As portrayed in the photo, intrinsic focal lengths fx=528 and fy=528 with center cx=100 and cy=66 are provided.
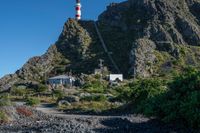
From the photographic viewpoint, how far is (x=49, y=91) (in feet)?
303

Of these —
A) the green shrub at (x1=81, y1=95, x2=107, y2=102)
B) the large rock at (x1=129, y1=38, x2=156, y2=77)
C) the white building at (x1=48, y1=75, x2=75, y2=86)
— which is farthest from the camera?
the large rock at (x1=129, y1=38, x2=156, y2=77)

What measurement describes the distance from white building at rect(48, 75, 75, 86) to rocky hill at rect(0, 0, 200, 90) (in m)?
6.31

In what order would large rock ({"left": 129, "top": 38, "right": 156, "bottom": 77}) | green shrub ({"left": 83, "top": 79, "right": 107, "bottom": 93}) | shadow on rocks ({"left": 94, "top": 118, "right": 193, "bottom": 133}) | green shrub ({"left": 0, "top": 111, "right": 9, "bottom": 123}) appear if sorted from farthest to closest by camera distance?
large rock ({"left": 129, "top": 38, "right": 156, "bottom": 77})
green shrub ({"left": 83, "top": 79, "right": 107, "bottom": 93})
green shrub ({"left": 0, "top": 111, "right": 9, "bottom": 123})
shadow on rocks ({"left": 94, "top": 118, "right": 193, "bottom": 133})

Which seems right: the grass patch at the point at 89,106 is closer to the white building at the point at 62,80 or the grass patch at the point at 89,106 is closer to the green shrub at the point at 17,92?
the green shrub at the point at 17,92

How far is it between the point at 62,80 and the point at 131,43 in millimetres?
26607

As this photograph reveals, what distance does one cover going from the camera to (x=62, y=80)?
114 meters

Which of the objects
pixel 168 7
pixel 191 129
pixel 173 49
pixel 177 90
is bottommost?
pixel 191 129

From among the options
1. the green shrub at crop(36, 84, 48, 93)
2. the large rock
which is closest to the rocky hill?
the large rock

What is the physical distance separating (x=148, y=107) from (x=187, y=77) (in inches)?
132

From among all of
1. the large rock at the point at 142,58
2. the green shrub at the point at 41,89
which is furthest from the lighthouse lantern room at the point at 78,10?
the green shrub at the point at 41,89

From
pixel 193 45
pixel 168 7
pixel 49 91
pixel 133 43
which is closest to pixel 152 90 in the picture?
pixel 49 91

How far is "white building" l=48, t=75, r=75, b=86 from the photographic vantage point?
110 metres

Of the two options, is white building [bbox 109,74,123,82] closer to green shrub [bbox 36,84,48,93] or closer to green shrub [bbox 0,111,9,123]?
green shrub [bbox 36,84,48,93]

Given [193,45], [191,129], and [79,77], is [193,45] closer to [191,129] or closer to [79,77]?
[79,77]
